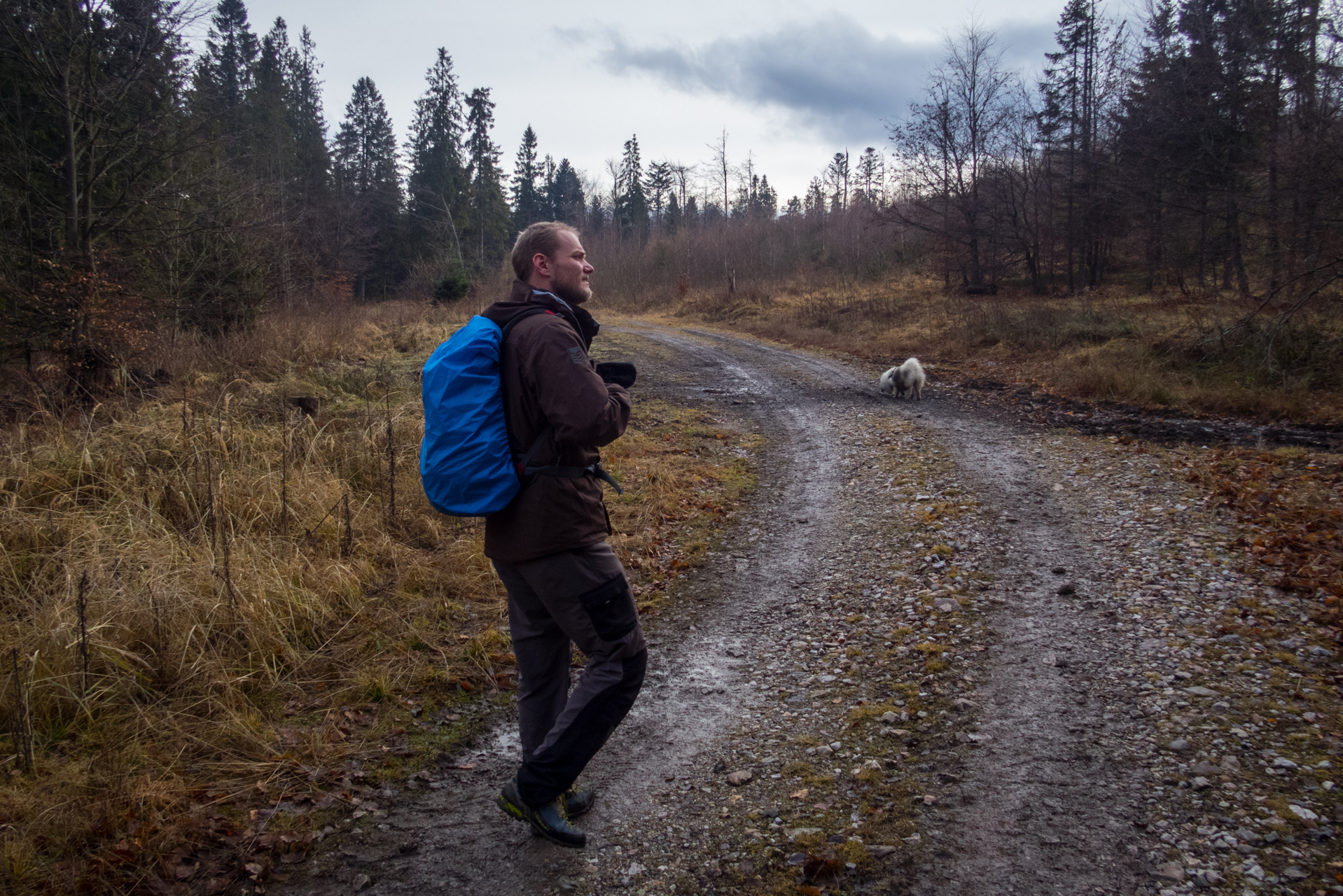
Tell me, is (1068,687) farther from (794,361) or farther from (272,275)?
(272,275)

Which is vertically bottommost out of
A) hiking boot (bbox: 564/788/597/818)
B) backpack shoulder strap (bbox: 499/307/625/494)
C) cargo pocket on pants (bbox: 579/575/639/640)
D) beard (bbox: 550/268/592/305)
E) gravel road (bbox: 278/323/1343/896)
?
gravel road (bbox: 278/323/1343/896)

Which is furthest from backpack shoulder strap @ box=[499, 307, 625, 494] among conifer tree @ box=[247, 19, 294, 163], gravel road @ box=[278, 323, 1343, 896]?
conifer tree @ box=[247, 19, 294, 163]

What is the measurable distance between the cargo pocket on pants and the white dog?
1123 centimetres

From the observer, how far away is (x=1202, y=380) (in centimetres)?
1173

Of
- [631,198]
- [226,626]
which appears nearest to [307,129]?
[631,198]

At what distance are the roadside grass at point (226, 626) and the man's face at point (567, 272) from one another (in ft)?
7.33

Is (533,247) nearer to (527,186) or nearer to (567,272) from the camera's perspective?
(567,272)

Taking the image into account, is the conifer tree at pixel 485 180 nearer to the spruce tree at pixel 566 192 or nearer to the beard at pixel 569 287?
the spruce tree at pixel 566 192

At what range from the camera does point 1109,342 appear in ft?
Answer: 47.0

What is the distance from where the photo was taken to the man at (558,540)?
7.80 feet

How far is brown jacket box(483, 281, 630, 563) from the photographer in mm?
2340

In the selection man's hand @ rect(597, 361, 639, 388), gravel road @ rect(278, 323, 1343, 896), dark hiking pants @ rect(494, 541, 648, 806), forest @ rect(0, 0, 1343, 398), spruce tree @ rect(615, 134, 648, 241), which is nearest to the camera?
dark hiking pants @ rect(494, 541, 648, 806)

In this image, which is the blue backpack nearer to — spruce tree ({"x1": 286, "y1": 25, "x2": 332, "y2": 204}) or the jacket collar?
the jacket collar

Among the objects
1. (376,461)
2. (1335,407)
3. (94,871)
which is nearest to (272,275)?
(376,461)
